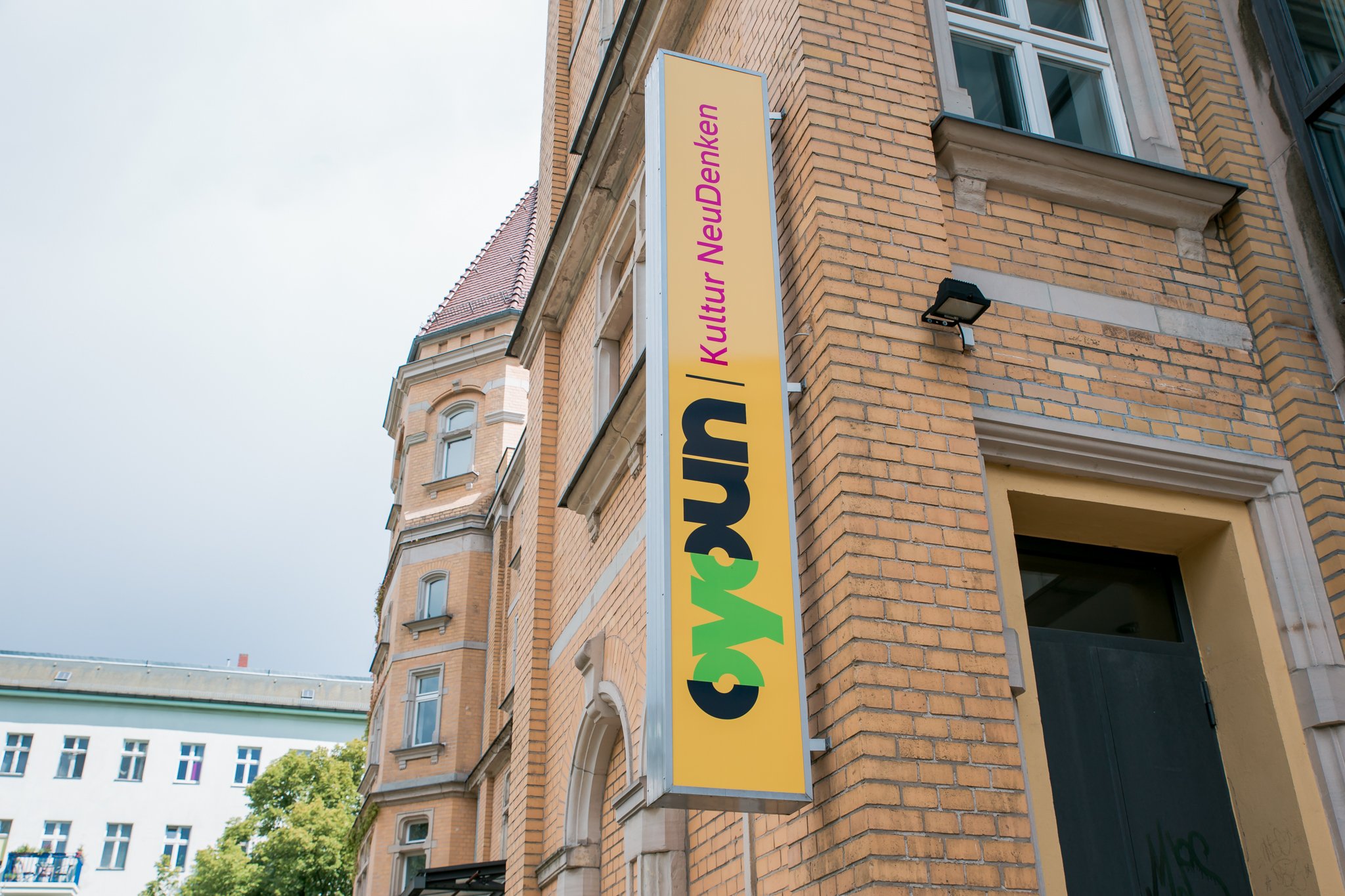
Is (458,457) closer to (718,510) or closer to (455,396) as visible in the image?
(455,396)

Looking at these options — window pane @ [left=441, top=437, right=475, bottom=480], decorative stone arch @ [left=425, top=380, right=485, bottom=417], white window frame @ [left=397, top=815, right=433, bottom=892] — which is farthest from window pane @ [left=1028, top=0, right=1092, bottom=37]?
decorative stone arch @ [left=425, top=380, right=485, bottom=417]

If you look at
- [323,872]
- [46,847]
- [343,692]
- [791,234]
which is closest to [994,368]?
[791,234]

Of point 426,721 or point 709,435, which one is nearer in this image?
point 709,435

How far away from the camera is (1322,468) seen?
6312mm

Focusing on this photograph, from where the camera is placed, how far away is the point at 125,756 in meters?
49.7

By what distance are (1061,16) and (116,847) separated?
167ft

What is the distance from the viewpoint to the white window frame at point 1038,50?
7.37 meters

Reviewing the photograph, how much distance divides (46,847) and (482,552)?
33.0m

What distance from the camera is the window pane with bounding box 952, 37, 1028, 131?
7.23 m

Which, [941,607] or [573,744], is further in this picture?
[573,744]

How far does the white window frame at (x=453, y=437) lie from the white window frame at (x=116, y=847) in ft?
102

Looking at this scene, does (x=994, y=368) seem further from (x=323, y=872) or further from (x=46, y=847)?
(x=46, y=847)

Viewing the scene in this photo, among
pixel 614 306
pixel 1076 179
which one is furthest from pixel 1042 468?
pixel 614 306

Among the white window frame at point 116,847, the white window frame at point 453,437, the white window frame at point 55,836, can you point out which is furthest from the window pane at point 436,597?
the white window frame at point 55,836
